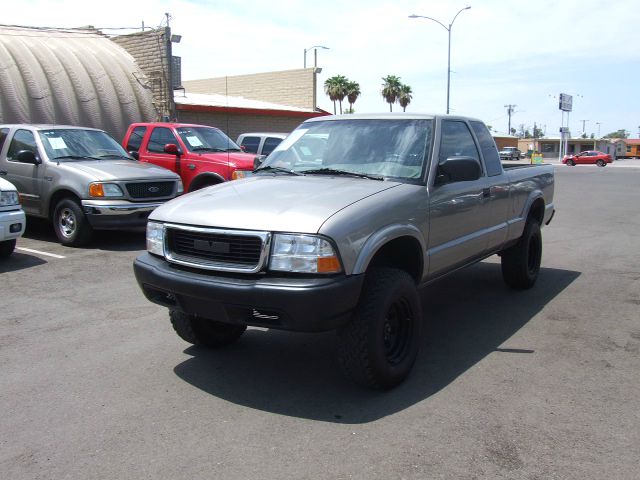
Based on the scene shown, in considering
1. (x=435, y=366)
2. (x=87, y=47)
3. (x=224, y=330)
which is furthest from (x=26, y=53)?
(x=435, y=366)

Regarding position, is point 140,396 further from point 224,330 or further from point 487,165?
point 487,165

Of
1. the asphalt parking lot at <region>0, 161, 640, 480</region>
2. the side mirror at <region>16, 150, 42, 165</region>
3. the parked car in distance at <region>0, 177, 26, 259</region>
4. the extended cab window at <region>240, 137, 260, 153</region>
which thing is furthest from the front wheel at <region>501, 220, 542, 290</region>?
the extended cab window at <region>240, 137, 260, 153</region>

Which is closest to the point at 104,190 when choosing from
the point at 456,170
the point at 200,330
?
the point at 200,330

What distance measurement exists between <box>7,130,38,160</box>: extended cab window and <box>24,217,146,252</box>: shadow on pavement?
1396mm

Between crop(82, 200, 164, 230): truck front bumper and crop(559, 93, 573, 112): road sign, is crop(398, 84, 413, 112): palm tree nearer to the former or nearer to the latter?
crop(559, 93, 573, 112): road sign

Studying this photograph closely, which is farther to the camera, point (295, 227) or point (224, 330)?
point (224, 330)

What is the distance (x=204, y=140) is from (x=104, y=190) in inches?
128

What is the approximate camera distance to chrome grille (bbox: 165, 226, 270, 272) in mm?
3602

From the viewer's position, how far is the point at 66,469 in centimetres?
305

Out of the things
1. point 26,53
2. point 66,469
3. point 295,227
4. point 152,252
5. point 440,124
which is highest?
point 26,53

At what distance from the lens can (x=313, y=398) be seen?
3.90m

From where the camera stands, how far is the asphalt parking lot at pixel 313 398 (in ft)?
10.2

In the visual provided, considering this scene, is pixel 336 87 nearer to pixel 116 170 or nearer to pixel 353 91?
pixel 353 91

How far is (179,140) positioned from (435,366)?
326 inches
